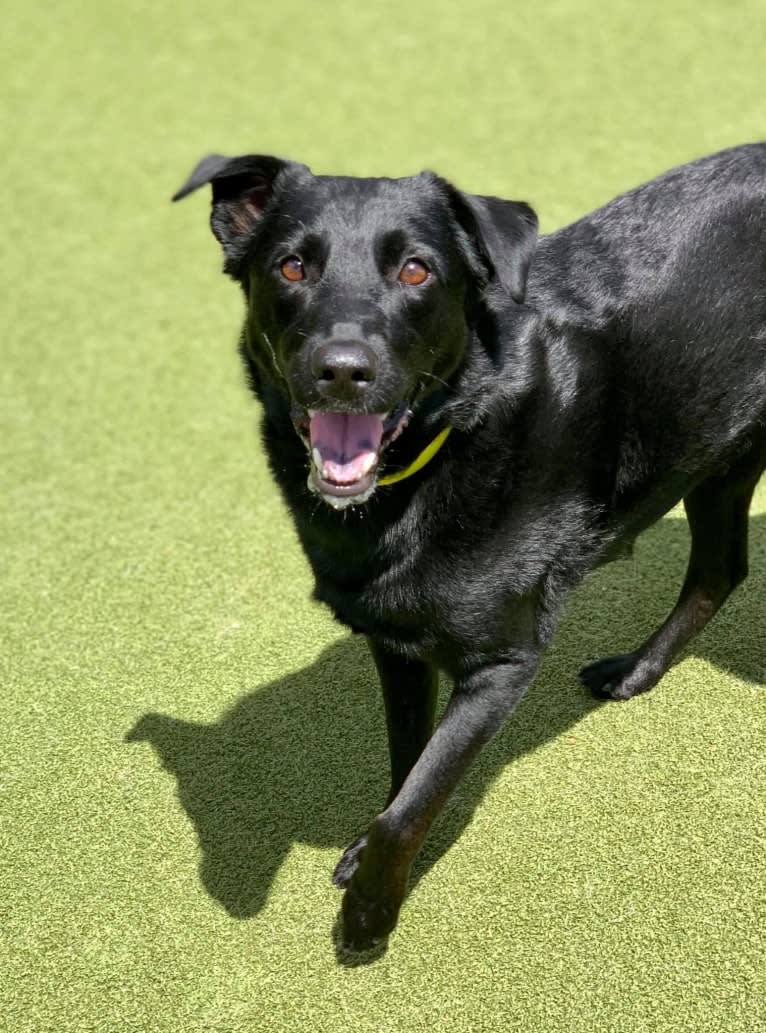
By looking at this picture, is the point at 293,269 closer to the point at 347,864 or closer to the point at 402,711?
the point at 402,711

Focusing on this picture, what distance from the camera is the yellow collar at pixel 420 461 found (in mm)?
2768

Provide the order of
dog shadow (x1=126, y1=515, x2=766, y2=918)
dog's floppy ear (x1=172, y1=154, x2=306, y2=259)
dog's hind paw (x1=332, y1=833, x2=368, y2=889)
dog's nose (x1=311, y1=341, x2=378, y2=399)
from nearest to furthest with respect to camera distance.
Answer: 1. dog's nose (x1=311, y1=341, x2=378, y2=399)
2. dog's floppy ear (x1=172, y1=154, x2=306, y2=259)
3. dog's hind paw (x1=332, y1=833, x2=368, y2=889)
4. dog shadow (x1=126, y1=515, x2=766, y2=918)

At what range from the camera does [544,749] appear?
10.9 ft

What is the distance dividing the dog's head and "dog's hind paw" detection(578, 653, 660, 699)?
3.70ft

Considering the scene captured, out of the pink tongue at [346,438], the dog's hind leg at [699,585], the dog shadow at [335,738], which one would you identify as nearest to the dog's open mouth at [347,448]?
the pink tongue at [346,438]

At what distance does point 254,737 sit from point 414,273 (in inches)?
56.3

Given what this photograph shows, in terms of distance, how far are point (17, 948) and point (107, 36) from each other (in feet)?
23.0

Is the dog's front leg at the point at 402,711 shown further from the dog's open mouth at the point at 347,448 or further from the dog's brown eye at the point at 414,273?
the dog's brown eye at the point at 414,273

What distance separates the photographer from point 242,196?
2951mm

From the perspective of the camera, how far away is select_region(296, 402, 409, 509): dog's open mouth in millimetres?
2559

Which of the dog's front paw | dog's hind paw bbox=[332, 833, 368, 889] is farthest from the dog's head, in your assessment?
dog's hind paw bbox=[332, 833, 368, 889]

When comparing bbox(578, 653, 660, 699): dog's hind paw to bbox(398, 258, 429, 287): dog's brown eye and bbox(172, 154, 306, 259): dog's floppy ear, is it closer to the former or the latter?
bbox(398, 258, 429, 287): dog's brown eye

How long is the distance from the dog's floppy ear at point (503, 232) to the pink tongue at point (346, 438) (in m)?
0.41

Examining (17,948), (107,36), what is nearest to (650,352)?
(17,948)
